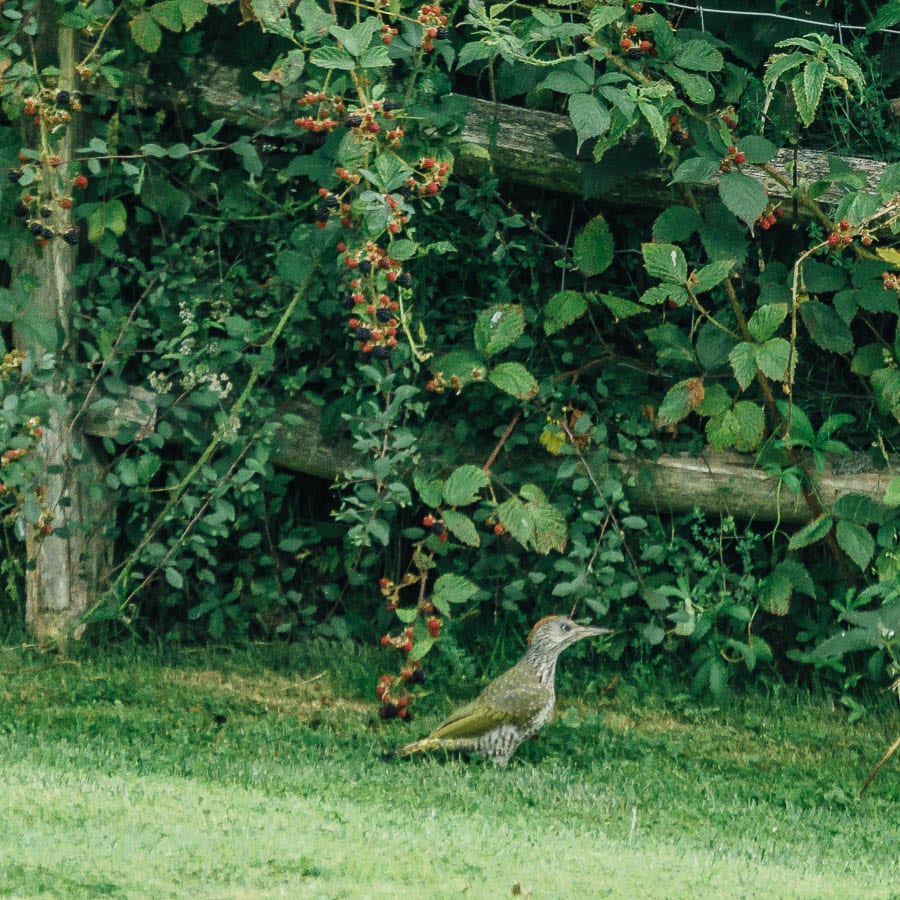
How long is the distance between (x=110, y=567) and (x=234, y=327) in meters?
1.29

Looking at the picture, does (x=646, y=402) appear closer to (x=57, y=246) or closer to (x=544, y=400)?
(x=544, y=400)

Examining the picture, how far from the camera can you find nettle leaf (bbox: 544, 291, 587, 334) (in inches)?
255

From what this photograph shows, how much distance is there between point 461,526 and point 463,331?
922 mm

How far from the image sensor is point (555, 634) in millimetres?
6145

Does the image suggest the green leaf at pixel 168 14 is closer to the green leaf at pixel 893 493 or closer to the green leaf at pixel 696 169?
the green leaf at pixel 696 169

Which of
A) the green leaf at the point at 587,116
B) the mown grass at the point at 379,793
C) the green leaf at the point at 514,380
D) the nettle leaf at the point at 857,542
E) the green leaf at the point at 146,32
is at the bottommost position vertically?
the mown grass at the point at 379,793

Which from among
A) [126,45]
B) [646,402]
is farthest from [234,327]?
[646,402]

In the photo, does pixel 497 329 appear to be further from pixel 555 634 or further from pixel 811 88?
pixel 811 88

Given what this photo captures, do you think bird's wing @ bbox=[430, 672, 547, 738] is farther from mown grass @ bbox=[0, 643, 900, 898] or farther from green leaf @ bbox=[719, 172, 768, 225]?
green leaf @ bbox=[719, 172, 768, 225]

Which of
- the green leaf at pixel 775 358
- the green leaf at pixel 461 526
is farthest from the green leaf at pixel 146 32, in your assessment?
the green leaf at pixel 775 358

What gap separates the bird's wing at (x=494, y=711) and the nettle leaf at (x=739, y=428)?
124 cm

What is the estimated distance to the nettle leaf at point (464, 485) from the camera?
626 cm

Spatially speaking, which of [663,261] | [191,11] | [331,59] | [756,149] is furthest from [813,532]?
[191,11]

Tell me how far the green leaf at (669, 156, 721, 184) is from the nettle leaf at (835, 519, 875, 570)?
1.54 meters
